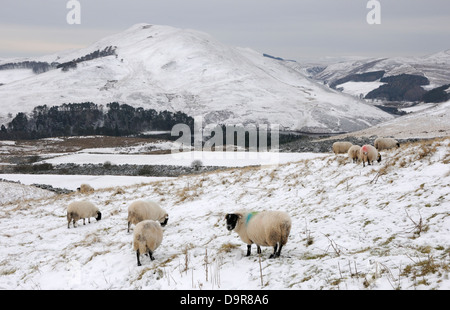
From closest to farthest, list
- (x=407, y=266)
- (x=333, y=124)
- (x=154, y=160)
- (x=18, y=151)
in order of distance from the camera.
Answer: (x=407, y=266), (x=154, y=160), (x=18, y=151), (x=333, y=124)

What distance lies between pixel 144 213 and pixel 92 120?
180m

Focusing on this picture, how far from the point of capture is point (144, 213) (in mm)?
13305

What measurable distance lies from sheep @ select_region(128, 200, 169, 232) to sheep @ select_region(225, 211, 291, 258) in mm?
5470

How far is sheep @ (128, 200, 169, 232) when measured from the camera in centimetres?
1320

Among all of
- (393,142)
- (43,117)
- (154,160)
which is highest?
(43,117)

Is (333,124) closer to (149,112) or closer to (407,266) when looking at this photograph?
(149,112)

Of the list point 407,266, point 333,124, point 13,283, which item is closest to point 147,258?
point 13,283

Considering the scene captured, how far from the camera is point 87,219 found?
1753 centimetres

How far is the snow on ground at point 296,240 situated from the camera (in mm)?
6688

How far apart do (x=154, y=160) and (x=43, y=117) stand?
143 meters

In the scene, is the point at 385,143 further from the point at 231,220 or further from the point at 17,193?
the point at 17,193

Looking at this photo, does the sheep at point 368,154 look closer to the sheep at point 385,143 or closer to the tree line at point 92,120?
the sheep at point 385,143

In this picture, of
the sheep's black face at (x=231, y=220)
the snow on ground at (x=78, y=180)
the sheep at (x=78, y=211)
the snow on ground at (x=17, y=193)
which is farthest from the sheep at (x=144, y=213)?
the snow on ground at (x=78, y=180)

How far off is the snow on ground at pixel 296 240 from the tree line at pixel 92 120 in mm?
153622
